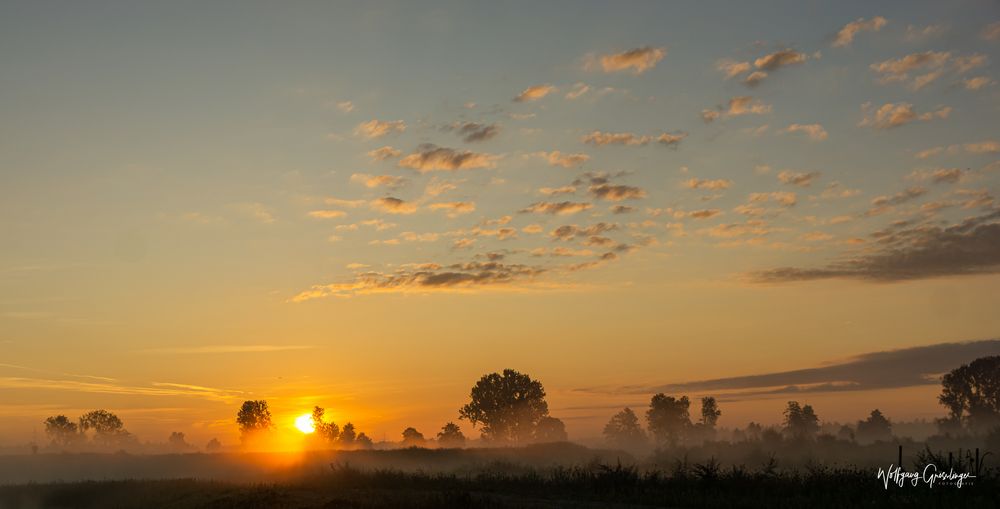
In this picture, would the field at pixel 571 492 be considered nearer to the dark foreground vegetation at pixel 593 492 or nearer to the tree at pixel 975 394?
the dark foreground vegetation at pixel 593 492

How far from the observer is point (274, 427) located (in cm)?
15012

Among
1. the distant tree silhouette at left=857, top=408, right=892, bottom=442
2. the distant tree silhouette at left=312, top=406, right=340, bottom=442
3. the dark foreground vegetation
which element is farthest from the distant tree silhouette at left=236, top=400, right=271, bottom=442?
the distant tree silhouette at left=857, top=408, right=892, bottom=442

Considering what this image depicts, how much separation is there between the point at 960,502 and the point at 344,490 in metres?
24.3

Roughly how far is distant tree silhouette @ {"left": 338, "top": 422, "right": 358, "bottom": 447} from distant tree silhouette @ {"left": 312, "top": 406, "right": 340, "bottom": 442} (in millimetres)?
4452

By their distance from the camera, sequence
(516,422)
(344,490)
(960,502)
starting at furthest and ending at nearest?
1. (516,422)
2. (344,490)
3. (960,502)

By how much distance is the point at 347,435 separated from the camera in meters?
189

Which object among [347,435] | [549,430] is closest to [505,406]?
[549,430]

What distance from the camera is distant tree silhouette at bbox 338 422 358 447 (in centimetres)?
18762

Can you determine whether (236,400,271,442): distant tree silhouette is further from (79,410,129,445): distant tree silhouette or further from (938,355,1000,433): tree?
(938,355,1000,433): tree

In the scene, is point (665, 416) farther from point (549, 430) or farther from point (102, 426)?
point (102, 426)

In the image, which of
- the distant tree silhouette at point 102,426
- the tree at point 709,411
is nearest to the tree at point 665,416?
the tree at point 709,411

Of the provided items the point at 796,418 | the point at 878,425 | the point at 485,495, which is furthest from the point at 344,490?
the point at 878,425

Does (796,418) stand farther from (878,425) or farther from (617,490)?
(617,490)

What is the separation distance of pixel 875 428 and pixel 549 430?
80797mm
